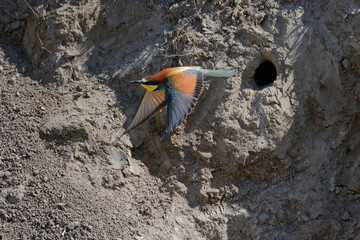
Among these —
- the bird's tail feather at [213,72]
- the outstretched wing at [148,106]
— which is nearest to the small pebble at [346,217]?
the bird's tail feather at [213,72]

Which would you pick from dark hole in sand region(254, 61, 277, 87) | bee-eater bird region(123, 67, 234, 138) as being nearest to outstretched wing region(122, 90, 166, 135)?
bee-eater bird region(123, 67, 234, 138)

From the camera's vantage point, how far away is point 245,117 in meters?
3.46

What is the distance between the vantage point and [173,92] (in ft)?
11.0

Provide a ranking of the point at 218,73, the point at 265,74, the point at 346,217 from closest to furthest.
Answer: the point at 346,217 < the point at 218,73 < the point at 265,74

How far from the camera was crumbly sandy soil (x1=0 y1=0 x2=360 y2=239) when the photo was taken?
3.29m

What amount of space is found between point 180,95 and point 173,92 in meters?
0.06

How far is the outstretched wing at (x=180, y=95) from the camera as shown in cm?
330

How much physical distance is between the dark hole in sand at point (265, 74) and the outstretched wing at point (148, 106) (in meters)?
0.73

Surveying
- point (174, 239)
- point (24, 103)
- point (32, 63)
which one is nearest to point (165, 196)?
point (174, 239)

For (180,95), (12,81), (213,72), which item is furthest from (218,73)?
(12,81)

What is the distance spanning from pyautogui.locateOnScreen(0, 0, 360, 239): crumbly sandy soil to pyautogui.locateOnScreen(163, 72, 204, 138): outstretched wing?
183 mm

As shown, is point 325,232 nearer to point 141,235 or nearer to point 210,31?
point 141,235

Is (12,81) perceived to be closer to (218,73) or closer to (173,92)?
(173,92)

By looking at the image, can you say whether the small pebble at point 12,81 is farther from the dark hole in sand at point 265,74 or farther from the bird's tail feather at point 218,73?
the dark hole in sand at point 265,74
